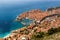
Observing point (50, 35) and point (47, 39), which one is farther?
point (50, 35)

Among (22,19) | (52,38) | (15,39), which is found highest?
(22,19)

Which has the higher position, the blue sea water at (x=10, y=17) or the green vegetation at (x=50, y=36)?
the blue sea water at (x=10, y=17)

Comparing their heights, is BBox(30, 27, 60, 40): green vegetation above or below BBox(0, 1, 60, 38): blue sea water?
below

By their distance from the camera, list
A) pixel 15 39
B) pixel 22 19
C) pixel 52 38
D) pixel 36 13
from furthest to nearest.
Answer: pixel 36 13
pixel 22 19
pixel 15 39
pixel 52 38

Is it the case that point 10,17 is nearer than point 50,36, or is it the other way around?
point 50,36

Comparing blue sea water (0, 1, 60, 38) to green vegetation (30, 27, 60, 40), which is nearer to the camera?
green vegetation (30, 27, 60, 40)

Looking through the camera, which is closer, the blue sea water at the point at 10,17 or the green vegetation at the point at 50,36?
the green vegetation at the point at 50,36

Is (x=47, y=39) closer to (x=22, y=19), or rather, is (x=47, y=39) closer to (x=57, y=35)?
(x=57, y=35)

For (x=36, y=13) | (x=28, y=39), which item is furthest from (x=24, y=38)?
(x=36, y=13)

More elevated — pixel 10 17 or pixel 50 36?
pixel 10 17

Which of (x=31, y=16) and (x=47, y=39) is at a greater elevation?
(x=31, y=16)

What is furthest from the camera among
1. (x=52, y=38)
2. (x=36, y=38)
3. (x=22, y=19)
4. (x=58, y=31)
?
(x=22, y=19)
